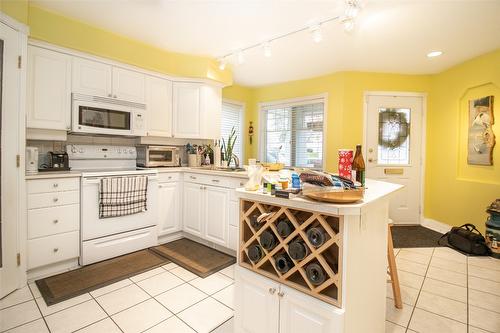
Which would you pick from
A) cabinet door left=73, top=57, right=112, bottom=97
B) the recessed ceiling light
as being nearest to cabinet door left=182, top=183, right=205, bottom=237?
cabinet door left=73, top=57, right=112, bottom=97

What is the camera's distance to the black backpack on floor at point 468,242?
295 cm

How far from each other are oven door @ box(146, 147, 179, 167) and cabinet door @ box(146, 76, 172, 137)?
0.22 metres

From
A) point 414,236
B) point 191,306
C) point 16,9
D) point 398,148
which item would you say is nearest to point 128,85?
point 16,9

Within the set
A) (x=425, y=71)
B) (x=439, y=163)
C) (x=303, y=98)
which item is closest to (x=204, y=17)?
(x=303, y=98)

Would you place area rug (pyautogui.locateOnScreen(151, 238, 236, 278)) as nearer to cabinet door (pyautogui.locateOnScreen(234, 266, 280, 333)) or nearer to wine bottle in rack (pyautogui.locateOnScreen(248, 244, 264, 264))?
cabinet door (pyautogui.locateOnScreen(234, 266, 280, 333))

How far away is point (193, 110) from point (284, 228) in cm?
282

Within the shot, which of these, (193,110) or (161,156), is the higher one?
(193,110)

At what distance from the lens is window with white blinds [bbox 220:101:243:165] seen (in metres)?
4.91

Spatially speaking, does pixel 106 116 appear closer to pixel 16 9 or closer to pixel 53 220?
pixel 16 9

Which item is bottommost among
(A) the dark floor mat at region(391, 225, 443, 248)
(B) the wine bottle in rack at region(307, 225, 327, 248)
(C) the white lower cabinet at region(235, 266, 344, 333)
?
(A) the dark floor mat at region(391, 225, 443, 248)

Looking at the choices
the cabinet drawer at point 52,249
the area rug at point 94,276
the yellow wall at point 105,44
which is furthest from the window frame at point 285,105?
the cabinet drawer at point 52,249

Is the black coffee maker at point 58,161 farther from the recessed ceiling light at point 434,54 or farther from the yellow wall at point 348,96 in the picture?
the recessed ceiling light at point 434,54

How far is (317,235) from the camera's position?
1074 mm

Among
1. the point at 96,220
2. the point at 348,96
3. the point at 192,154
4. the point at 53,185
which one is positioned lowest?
the point at 96,220
